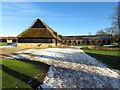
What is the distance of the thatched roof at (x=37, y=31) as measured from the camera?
59.2 meters

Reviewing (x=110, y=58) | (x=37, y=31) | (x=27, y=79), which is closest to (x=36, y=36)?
(x=37, y=31)

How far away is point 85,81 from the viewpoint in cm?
1296

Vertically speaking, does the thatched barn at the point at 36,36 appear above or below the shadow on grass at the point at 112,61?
above

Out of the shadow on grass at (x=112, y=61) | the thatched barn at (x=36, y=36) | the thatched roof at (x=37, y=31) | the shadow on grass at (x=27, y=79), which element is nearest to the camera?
the shadow on grass at (x=27, y=79)

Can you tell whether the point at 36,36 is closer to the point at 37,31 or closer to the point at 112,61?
the point at 37,31

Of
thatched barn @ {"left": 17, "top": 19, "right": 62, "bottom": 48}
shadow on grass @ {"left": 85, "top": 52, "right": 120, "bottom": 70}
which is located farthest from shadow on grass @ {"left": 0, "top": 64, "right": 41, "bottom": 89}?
thatched barn @ {"left": 17, "top": 19, "right": 62, "bottom": 48}

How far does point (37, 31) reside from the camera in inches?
2368

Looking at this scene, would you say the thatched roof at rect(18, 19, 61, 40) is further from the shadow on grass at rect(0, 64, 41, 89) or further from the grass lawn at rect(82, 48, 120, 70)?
the shadow on grass at rect(0, 64, 41, 89)

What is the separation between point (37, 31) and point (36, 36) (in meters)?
1.54

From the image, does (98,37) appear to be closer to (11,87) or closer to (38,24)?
(38,24)

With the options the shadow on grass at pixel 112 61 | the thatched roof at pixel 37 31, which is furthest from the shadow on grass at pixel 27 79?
the thatched roof at pixel 37 31

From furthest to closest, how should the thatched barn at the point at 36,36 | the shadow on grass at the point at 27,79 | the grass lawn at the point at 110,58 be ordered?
the thatched barn at the point at 36,36
the grass lawn at the point at 110,58
the shadow on grass at the point at 27,79

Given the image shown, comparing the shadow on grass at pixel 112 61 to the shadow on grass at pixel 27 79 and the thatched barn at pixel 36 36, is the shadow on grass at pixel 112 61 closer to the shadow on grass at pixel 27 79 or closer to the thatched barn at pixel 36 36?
the shadow on grass at pixel 27 79

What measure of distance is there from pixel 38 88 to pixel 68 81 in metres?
2.27
